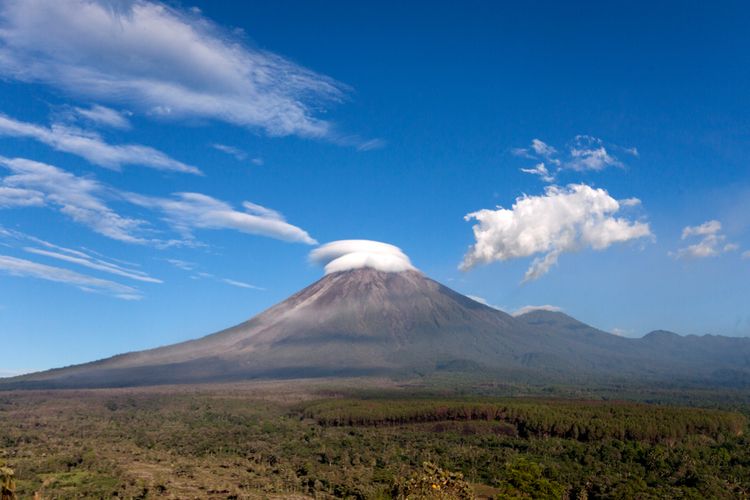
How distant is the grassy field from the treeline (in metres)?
0.27

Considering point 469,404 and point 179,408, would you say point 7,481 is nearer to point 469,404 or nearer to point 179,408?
point 469,404

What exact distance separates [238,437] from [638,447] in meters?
59.7

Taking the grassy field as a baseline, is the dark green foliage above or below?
above

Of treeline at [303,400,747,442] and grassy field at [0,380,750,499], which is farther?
treeline at [303,400,747,442]

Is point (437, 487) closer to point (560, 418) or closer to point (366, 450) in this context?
point (366, 450)

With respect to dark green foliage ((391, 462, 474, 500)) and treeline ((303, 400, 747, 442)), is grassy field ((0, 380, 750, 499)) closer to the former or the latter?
dark green foliage ((391, 462, 474, 500))

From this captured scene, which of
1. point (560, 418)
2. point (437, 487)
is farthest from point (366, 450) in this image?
point (437, 487)

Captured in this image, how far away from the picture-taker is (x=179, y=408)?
445ft

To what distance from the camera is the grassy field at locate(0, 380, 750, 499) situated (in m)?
56.7

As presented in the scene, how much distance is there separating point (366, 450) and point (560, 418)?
114 ft

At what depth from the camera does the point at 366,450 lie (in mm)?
83875

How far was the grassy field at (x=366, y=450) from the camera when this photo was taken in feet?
186

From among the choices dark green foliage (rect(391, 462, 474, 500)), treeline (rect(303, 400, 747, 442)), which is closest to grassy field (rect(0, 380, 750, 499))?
dark green foliage (rect(391, 462, 474, 500))

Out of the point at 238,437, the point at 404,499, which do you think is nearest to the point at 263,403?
the point at 238,437
